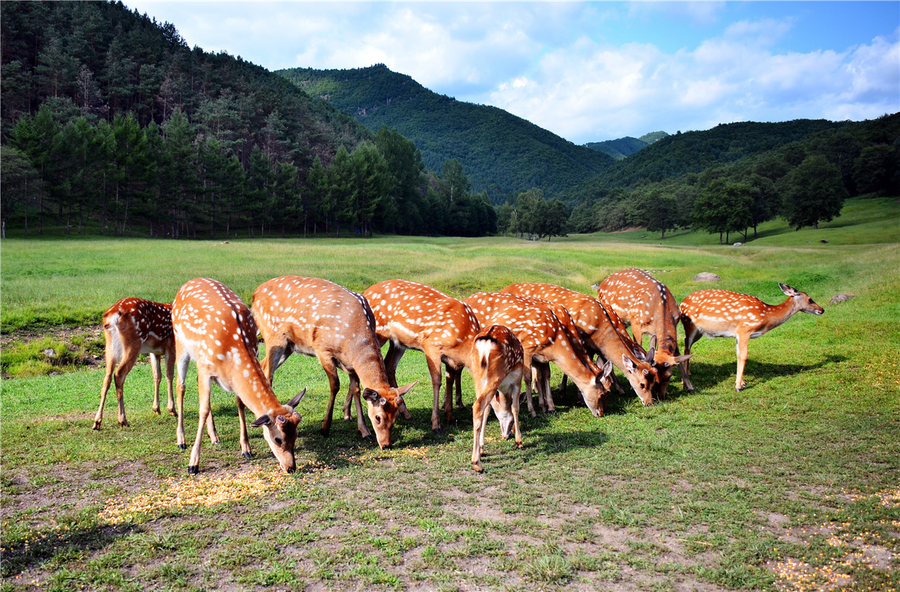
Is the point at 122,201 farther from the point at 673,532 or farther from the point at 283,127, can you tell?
the point at 673,532

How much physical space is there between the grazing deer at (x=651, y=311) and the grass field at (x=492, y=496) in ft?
2.48

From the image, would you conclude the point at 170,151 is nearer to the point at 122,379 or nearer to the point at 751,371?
the point at 122,379

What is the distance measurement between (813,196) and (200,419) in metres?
85.4

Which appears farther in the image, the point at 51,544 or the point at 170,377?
the point at 170,377

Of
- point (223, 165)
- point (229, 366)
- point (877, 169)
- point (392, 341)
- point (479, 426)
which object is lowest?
point (479, 426)

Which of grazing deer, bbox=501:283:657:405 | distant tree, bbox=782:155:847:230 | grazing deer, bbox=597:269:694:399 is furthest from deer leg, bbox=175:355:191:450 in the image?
distant tree, bbox=782:155:847:230

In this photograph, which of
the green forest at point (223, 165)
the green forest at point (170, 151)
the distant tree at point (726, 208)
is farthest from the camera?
the distant tree at point (726, 208)

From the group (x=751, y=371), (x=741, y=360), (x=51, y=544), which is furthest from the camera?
(x=751, y=371)

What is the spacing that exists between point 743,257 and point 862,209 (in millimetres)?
55230

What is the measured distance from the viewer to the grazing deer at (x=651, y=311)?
1123 cm

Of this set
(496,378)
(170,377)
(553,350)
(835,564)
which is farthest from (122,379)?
(835,564)

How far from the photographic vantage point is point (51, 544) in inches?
206

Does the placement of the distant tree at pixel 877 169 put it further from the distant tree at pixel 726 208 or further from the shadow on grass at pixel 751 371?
the shadow on grass at pixel 751 371

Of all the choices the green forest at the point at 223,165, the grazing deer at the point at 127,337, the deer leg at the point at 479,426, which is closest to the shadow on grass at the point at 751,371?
the deer leg at the point at 479,426
